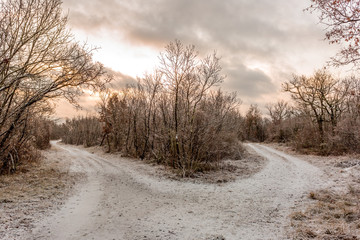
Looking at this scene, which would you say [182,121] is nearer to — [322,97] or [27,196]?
[27,196]

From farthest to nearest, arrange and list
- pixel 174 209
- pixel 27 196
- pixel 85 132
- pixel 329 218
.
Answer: pixel 85 132 → pixel 27 196 → pixel 174 209 → pixel 329 218

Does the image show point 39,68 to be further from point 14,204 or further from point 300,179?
point 300,179

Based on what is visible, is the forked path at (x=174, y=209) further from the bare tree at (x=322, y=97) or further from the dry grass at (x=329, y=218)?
the bare tree at (x=322, y=97)

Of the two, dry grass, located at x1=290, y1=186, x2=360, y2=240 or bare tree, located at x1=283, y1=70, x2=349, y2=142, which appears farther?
bare tree, located at x1=283, y1=70, x2=349, y2=142

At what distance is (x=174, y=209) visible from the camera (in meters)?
7.86

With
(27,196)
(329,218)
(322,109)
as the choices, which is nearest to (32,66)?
(27,196)

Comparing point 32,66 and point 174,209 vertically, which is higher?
point 32,66

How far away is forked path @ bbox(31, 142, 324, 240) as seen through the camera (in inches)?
229

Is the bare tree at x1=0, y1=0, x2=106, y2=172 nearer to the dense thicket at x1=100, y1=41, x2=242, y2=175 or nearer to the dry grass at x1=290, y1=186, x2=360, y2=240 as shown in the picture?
the dense thicket at x1=100, y1=41, x2=242, y2=175

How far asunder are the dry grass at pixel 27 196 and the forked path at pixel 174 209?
0.48m

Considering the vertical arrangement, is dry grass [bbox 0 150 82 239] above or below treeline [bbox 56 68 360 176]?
below

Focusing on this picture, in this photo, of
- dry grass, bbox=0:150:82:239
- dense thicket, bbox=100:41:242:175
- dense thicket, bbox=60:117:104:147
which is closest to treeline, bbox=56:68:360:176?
dense thicket, bbox=100:41:242:175

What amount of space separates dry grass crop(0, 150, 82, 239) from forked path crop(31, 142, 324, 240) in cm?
48

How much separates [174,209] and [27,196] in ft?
18.2
